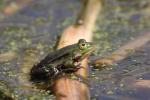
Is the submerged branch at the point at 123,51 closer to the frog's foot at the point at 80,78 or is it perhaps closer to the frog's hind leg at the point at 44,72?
the frog's foot at the point at 80,78

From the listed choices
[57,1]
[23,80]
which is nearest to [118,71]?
[23,80]

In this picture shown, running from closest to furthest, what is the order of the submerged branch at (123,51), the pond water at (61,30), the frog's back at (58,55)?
1. the pond water at (61,30)
2. the frog's back at (58,55)
3. the submerged branch at (123,51)

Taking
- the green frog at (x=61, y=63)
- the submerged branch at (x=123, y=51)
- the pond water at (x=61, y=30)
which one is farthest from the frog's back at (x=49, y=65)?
the submerged branch at (x=123, y=51)

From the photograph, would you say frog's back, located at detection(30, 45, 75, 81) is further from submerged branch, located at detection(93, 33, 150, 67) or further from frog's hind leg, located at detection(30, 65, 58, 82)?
submerged branch, located at detection(93, 33, 150, 67)

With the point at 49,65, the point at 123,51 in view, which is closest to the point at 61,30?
the point at 123,51

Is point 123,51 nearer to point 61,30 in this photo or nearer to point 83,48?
point 83,48

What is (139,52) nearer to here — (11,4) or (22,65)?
(22,65)

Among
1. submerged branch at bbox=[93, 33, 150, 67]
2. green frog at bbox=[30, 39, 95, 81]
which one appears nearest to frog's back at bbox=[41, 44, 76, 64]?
green frog at bbox=[30, 39, 95, 81]

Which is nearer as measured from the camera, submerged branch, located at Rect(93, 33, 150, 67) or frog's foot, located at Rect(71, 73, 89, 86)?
frog's foot, located at Rect(71, 73, 89, 86)
